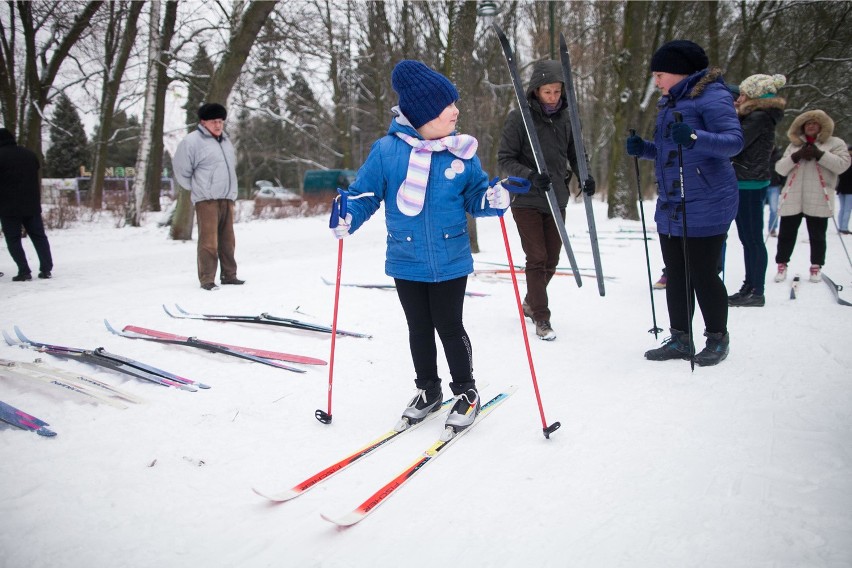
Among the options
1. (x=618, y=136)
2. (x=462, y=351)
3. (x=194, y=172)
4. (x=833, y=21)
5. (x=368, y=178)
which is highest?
(x=833, y=21)

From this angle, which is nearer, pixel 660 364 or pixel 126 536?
pixel 126 536

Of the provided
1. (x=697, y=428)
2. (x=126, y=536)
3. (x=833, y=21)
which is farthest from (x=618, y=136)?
(x=126, y=536)

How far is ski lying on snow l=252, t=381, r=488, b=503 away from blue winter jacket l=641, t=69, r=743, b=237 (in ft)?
6.53

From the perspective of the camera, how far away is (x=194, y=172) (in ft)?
19.6

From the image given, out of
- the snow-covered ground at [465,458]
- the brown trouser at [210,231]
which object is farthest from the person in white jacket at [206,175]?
the snow-covered ground at [465,458]

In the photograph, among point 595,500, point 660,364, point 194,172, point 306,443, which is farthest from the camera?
point 194,172

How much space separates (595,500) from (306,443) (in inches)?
53.0

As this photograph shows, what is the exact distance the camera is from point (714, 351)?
3.51m

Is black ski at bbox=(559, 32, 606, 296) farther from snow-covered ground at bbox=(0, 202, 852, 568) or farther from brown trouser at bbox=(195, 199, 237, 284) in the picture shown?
brown trouser at bbox=(195, 199, 237, 284)

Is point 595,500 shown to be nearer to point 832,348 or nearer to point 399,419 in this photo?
point 399,419

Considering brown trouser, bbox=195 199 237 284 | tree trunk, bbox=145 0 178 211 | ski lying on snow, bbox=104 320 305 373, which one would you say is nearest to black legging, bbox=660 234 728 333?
ski lying on snow, bbox=104 320 305 373

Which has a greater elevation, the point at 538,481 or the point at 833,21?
the point at 833,21

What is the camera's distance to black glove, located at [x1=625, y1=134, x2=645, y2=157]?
11.6 feet

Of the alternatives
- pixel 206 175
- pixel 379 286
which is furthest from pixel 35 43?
pixel 379 286
